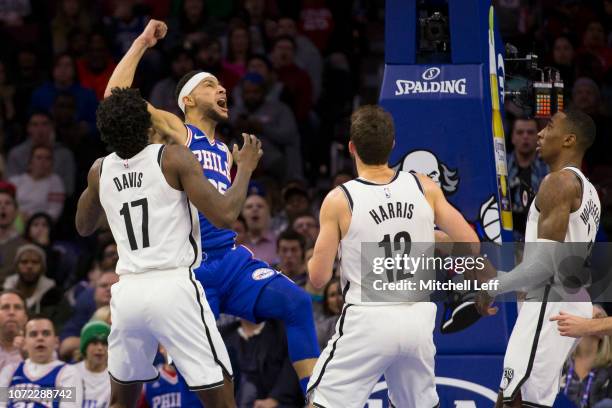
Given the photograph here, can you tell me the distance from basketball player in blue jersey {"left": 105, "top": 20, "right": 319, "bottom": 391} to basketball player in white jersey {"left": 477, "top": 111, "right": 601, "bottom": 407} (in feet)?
3.82

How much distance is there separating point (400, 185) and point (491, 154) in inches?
78.7

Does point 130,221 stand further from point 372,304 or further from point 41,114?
point 41,114

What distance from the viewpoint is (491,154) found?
9.19 metres

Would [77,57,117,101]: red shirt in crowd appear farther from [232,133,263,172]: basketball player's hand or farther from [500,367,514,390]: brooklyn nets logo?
[500,367,514,390]: brooklyn nets logo

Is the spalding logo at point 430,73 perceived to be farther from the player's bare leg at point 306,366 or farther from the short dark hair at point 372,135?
the player's bare leg at point 306,366

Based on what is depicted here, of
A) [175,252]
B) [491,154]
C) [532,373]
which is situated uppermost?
[491,154]

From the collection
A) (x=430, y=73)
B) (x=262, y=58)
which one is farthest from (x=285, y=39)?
(x=430, y=73)

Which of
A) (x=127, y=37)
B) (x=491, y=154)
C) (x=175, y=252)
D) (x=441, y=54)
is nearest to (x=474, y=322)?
(x=491, y=154)

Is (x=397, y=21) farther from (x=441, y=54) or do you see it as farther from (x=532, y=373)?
(x=532, y=373)

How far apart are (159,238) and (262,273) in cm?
123

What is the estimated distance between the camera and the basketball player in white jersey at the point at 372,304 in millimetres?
7199

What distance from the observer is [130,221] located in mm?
7379

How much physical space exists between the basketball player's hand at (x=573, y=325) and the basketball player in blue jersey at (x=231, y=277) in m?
1.61

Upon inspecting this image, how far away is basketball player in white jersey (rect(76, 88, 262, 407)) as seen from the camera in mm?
7324
